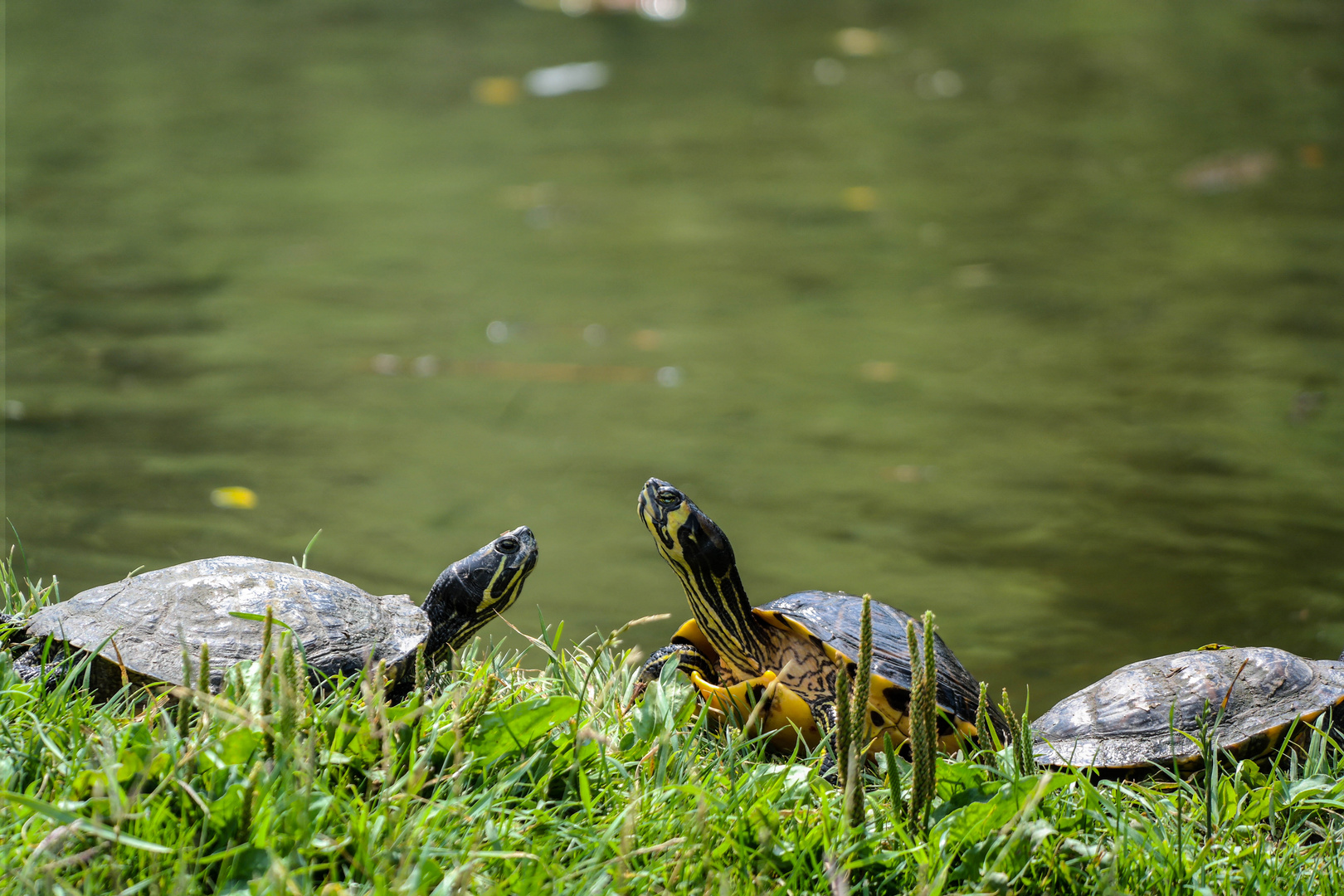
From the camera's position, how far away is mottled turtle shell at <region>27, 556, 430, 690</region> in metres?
2.05

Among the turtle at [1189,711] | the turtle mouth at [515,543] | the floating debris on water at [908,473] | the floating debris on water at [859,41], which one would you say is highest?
the floating debris on water at [859,41]

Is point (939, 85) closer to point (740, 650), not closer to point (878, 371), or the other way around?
point (878, 371)

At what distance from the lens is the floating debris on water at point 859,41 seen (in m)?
10.5

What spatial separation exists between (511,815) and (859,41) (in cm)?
997

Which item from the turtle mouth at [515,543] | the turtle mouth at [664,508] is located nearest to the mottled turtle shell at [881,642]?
the turtle mouth at [664,508]

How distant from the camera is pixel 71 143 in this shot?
7941 millimetres

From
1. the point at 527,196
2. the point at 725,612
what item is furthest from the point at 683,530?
the point at 527,196

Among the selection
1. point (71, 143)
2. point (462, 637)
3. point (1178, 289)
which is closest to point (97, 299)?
point (71, 143)

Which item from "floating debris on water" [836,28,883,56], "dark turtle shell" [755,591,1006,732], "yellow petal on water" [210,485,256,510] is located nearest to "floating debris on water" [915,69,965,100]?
"floating debris on water" [836,28,883,56]

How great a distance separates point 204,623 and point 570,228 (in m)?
5.04

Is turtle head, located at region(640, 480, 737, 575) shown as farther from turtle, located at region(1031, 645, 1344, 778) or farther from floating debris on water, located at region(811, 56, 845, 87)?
floating debris on water, located at region(811, 56, 845, 87)

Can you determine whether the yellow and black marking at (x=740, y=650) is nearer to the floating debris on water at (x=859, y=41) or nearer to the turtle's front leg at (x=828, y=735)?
the turtle's front leg at (x=828, y=735)

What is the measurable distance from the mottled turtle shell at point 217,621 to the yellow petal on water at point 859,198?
539 centimetres

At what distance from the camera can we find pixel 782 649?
2.46 metres
